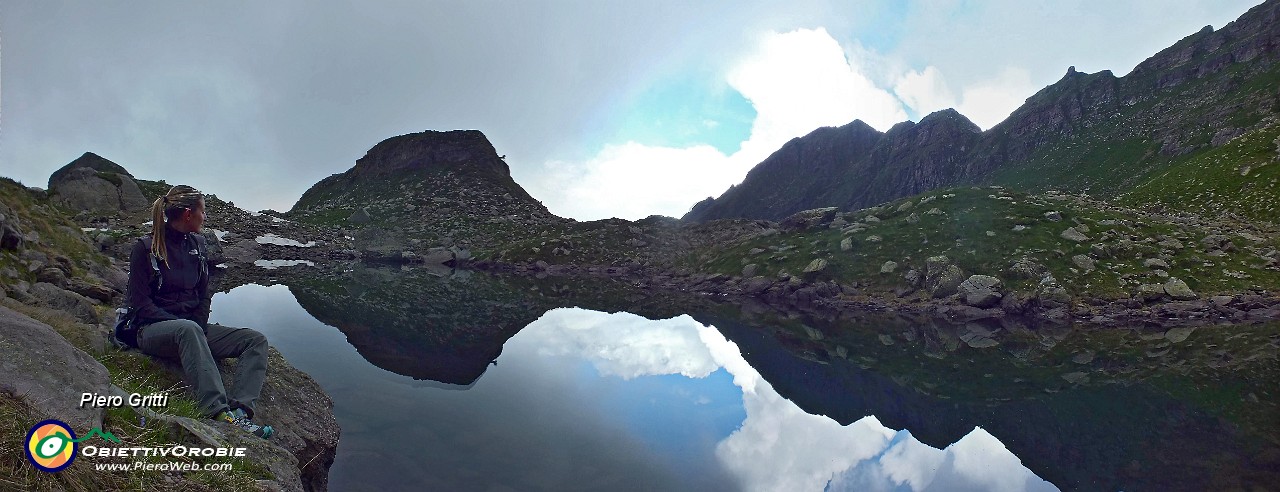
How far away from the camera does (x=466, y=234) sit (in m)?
97.6

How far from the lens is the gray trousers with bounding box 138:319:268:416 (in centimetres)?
728

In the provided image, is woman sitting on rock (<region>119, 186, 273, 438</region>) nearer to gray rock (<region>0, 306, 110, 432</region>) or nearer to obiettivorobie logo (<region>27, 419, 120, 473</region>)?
gray rock (<region>0, 306, 110, 432</region>)

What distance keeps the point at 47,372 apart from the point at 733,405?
47.4 feet

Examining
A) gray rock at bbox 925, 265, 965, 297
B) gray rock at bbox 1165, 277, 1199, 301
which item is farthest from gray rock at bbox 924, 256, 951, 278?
gray rock at bbox 1165, 277, 1199, 301

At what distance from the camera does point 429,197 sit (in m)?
116

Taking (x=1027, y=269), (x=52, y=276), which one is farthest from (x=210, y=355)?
(x=1027, y=269)

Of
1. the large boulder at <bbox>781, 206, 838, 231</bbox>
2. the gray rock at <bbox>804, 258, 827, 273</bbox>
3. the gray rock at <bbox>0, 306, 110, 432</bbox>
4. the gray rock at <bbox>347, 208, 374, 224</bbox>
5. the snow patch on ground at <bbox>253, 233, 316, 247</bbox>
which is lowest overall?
the gray rock at <bbox>0, 306, 110, 432</bbox>

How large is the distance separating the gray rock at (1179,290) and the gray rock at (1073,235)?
7.50m

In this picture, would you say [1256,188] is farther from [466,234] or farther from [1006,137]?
[1006,137]

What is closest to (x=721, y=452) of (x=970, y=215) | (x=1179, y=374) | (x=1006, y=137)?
(x=1179, y=374)

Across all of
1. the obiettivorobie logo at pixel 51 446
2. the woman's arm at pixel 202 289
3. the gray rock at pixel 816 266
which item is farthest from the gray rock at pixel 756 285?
the obiettivorobie logo at pixel 51 446

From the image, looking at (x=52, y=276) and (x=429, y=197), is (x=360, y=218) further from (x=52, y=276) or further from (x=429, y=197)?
(x=52, y=276)

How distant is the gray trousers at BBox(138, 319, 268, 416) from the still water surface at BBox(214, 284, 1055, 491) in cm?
230

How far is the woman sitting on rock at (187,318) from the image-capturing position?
24.3 feet
